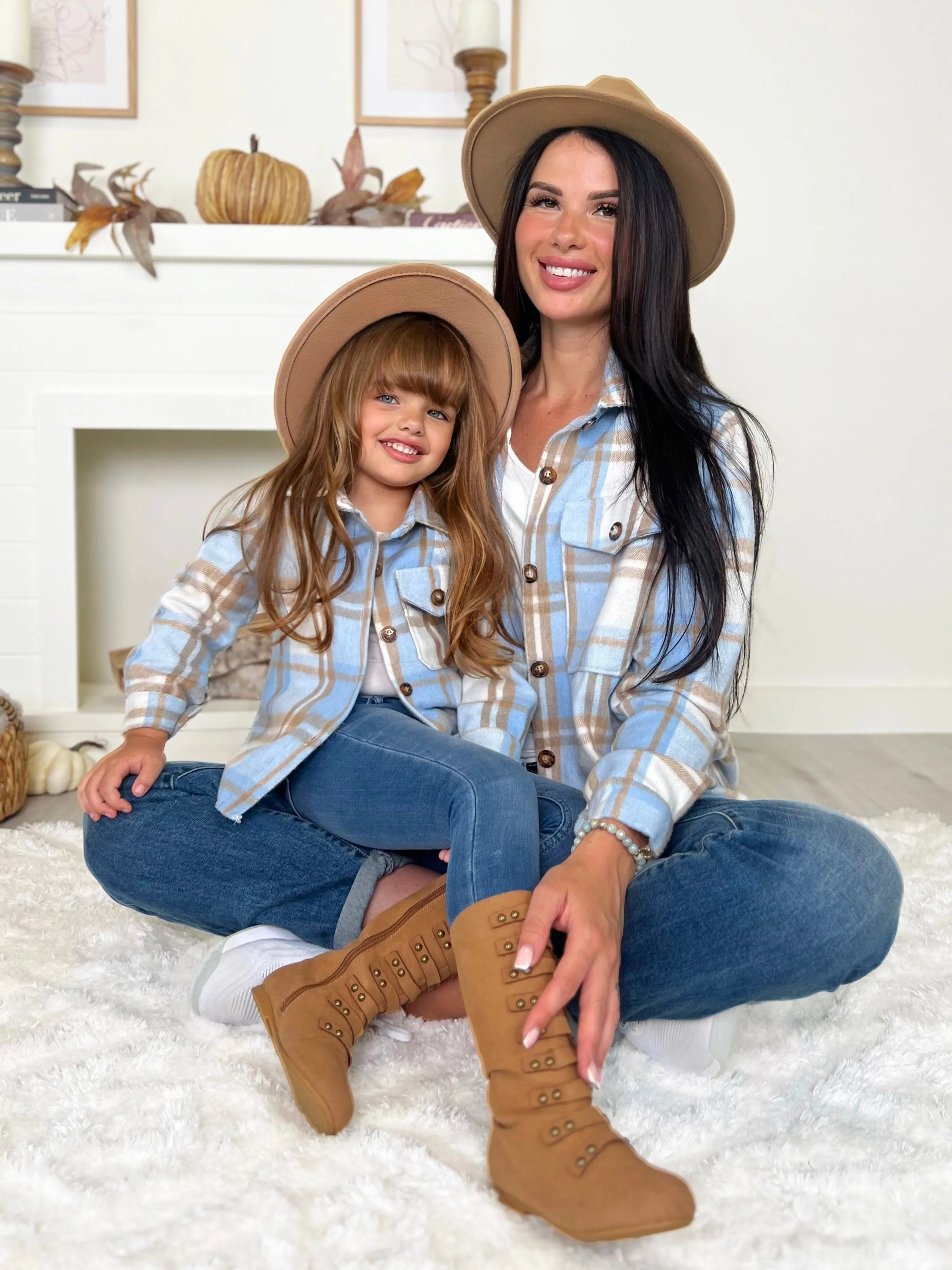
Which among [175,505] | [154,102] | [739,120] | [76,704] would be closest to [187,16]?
[154,102]

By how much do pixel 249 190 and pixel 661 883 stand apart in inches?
76.0

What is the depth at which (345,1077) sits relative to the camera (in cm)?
107

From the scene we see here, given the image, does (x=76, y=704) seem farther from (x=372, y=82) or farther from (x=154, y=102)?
(x=372, y=82)

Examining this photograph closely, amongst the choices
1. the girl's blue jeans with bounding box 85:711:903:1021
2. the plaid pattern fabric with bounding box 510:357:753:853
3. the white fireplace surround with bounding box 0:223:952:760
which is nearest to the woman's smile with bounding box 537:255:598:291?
the plaid pattern fabric with bounding box 510:357:753:853

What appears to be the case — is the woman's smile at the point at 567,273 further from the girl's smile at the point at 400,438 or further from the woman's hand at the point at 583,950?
the woman's hand at the point at 583,950

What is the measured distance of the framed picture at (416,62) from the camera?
2756 millimetres

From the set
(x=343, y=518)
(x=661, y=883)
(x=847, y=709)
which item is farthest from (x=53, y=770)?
(x=847, y=709)

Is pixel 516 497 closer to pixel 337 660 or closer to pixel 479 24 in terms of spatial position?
pixel 337 660

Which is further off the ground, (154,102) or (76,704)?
(154,102)

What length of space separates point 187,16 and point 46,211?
2.29ft

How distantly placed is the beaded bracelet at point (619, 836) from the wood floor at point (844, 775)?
47.2 inches

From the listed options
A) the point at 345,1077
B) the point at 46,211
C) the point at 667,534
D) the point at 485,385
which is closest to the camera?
the point at 345,1077

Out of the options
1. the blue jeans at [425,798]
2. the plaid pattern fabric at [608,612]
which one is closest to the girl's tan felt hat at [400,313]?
the plaid pattern fabric at [608,612]

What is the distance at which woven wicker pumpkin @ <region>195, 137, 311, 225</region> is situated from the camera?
247 centimetres
